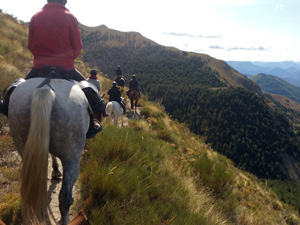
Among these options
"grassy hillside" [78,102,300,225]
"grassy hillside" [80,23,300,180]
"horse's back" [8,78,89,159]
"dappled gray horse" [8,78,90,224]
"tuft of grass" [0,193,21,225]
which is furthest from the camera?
"grassy hillside" [80,23,300,180]

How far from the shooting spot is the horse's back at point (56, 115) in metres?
1.96

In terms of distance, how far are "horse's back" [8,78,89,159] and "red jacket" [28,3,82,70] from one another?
1.77ft

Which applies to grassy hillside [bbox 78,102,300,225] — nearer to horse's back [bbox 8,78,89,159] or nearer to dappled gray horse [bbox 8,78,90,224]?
dappled gray horse [bbox 8,78,90,224]

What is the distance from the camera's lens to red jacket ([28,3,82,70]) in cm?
243

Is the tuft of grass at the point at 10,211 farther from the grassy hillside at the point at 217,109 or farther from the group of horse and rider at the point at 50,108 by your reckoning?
the grassy hillside at the point at 217,109

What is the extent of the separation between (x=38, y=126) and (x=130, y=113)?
9.96 metres

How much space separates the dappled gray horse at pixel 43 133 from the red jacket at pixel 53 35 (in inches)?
20.8

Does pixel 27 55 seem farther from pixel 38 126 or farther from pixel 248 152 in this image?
pixel 248 152

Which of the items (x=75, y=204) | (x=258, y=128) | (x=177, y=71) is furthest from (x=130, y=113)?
(x=177, y=71)

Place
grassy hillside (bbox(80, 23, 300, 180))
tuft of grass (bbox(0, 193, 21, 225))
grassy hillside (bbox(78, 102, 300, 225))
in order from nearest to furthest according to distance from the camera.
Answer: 1. tuft of grass (bbox(0, 193, 21, 225))
2. grassy hillside (bbox(78, 102, 300, 225))
3. grassy hillside (bbox(80, 23, 300, 180))

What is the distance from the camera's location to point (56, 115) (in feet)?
6.46

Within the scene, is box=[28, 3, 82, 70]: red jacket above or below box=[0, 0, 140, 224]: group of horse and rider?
above

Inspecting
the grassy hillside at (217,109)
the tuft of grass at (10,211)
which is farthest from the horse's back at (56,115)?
the grassy hillside at (217,109)

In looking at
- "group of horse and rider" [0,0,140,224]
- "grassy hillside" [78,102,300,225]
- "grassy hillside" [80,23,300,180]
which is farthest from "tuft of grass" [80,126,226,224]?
"grassy hillside" [80,23,300,180]
